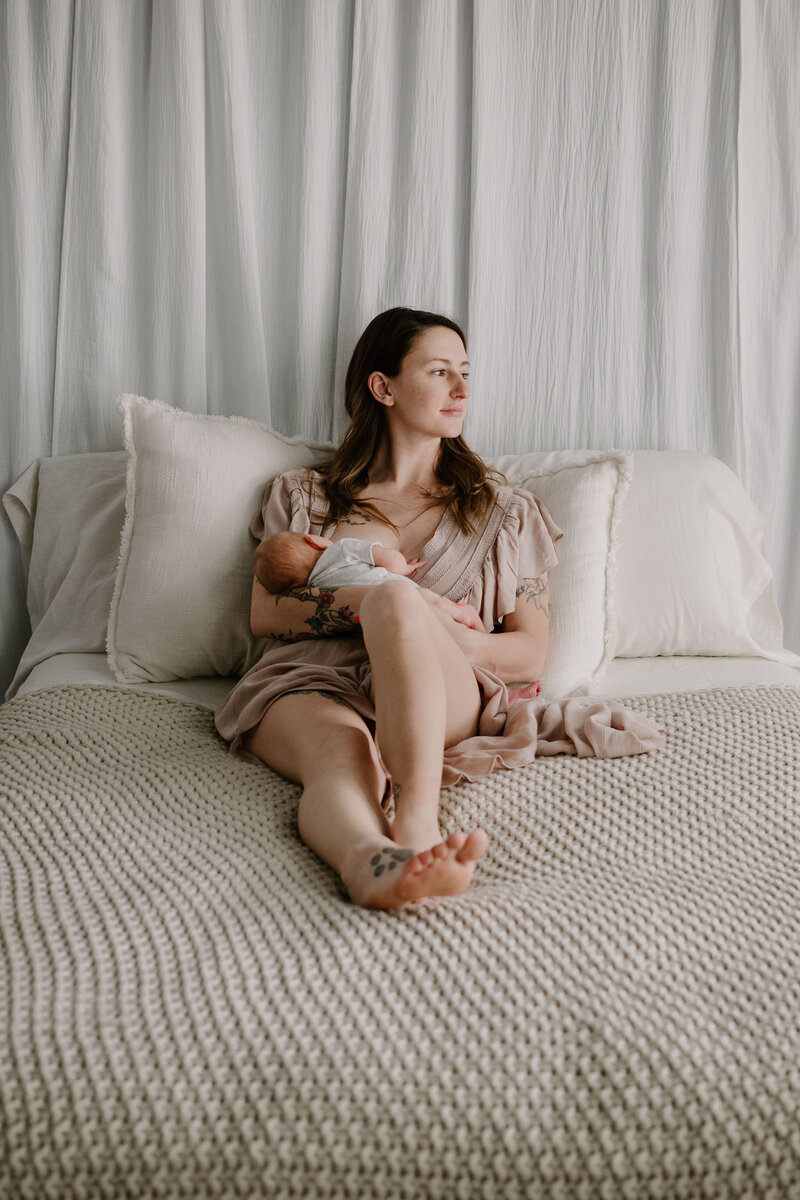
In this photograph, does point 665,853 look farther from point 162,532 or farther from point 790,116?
point 790,116

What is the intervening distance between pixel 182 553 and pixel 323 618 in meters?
0.34

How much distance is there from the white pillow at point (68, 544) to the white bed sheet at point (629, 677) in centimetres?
7

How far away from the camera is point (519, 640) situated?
5.20 ft

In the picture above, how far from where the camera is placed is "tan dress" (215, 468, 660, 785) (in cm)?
135

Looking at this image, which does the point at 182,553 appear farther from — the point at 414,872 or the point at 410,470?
the point at 414,872

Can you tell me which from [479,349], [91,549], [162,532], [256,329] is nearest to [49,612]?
[91,549]

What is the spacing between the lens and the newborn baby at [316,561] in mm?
1532

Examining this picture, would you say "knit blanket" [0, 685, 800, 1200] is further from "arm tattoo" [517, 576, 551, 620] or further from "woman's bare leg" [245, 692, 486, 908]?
"arm tattoo" [517, 576, 551, 620]

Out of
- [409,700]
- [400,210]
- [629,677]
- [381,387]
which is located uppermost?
[400,210]

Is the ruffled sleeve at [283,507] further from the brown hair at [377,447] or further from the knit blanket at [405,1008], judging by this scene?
the knit blanket at [405,1008]

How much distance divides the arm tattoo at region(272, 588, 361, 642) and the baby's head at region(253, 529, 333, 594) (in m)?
0.02

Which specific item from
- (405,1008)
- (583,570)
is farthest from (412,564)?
(405,1008)

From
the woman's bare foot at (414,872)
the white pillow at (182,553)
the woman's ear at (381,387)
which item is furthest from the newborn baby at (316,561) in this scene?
the woman's bare foot at (414,872)

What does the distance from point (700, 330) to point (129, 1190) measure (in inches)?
78.4
